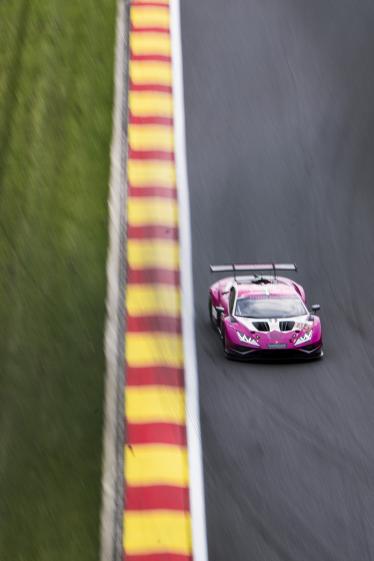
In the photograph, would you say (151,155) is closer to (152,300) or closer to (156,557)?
(152,300)

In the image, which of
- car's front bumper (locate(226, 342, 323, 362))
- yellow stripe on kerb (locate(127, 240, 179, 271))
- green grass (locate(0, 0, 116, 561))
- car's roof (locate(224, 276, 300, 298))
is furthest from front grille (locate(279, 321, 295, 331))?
yellow stripe on kerb (locate(127, 240, 179, 271))

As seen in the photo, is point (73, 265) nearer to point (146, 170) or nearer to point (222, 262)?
point (222, 262)

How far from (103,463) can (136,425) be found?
1123 mm

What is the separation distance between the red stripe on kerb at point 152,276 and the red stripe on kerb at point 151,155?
4.04 m

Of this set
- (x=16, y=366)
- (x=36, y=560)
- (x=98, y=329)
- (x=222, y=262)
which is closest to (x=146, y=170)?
(x=222, y=262)

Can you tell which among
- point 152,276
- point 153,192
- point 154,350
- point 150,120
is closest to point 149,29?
point 150,120

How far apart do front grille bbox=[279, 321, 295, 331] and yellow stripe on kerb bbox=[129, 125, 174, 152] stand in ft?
24.6

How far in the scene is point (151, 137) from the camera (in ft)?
77.8

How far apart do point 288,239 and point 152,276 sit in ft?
9.93

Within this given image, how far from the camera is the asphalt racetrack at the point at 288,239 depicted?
45.9 ft

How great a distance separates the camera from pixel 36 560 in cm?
1266

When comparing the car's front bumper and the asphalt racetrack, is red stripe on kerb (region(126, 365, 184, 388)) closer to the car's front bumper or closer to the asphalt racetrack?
the asphalt racetrack

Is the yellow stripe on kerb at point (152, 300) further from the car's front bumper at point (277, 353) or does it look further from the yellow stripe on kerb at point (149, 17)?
the yellow stripe on kerb at point (149, 17)

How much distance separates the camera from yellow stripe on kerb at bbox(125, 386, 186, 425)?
1568 cm
